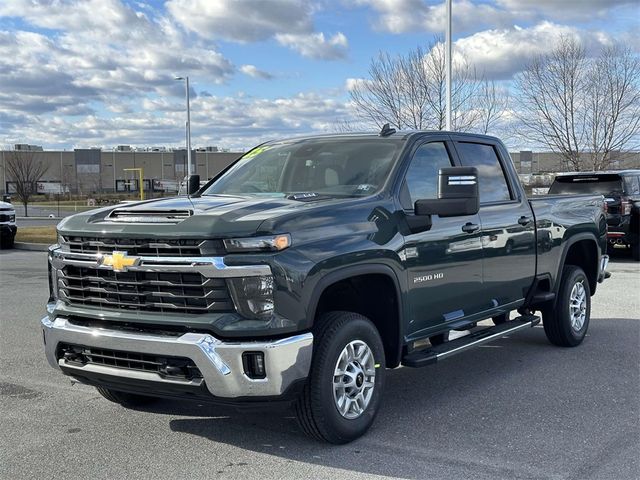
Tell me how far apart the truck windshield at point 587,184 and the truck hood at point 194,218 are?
36.2 ft

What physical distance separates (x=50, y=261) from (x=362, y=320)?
214cm

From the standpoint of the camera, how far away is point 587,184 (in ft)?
48.1

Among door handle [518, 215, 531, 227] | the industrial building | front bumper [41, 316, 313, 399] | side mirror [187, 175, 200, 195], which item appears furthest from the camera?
the industrial building

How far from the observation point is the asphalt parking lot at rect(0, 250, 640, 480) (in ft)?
13.2

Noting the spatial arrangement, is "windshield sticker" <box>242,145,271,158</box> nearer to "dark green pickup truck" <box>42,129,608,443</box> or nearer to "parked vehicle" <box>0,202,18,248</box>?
"dark green pickup truck" <box>42,129,608,443</box>

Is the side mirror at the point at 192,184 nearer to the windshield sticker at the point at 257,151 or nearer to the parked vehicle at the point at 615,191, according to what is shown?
the windshield sticker at the point at 257,151

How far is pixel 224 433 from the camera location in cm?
464

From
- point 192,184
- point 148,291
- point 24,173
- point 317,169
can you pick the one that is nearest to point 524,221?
point 317,169

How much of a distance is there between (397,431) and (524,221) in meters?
2.53

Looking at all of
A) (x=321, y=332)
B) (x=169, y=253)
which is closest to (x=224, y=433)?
(x=321, y=332)

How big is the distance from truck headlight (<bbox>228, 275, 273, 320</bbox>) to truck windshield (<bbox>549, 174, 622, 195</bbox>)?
461 inches

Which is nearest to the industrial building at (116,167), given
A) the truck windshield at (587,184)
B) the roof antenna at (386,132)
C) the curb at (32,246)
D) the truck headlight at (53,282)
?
the curb at (32,246)

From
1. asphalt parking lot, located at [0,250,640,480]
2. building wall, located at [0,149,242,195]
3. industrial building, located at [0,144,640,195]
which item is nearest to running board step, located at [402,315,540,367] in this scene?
asphalt parking lot, located at [0,250,640,480]

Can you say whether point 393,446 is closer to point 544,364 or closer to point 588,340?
point 544,364
